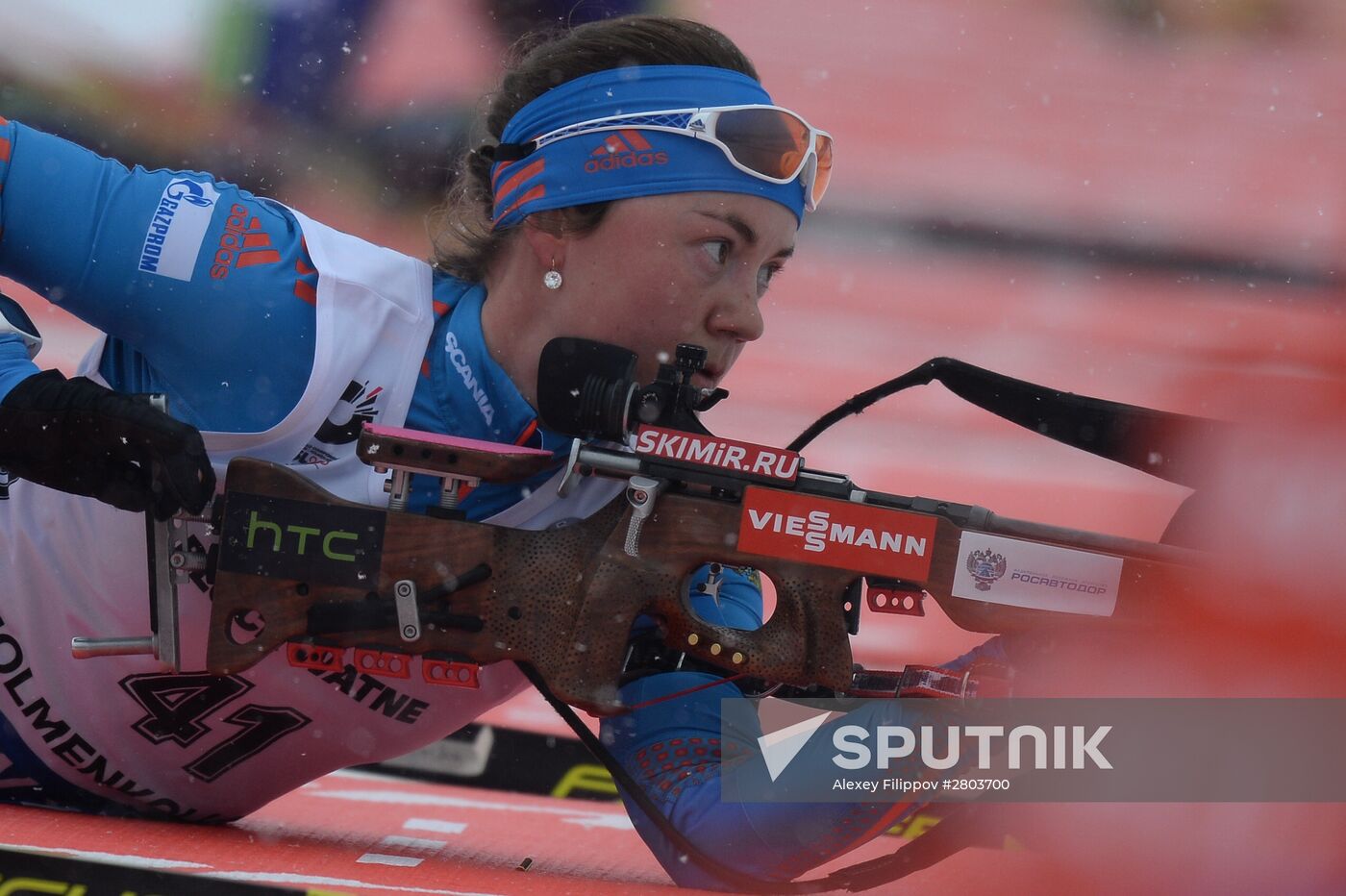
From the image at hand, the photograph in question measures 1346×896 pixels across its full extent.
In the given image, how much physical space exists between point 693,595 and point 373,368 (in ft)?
1.41

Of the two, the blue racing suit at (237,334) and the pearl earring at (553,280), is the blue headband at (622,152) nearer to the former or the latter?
the pearl earring at (553,280)

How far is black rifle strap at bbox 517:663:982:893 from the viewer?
51.3 inches

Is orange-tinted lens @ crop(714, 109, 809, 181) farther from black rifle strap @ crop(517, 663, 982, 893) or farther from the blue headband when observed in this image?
black rifle strap @ crop(517, 663, 982, 893)

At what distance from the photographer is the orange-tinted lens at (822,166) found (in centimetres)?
153

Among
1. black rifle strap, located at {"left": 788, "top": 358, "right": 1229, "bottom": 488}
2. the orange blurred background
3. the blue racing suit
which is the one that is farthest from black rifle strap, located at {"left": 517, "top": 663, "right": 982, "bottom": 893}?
the orange blurred background

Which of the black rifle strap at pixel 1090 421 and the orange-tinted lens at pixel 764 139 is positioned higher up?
the orange-tinted lens at pixel 764 139

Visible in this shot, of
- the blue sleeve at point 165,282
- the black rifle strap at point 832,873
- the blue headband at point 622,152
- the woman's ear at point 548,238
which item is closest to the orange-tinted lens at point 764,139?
the blue headband at point 622,152

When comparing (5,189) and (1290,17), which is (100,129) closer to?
(5,189)

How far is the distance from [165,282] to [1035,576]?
928 millimetres

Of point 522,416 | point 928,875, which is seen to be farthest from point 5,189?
point 928,875

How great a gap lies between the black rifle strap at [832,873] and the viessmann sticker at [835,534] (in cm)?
27

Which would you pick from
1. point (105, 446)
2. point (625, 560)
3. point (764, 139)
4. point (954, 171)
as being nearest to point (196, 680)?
point (105, 446)

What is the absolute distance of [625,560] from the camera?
1.23 meters

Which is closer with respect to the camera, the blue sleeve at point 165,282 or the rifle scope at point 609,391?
the rifle scope at point 609,391
